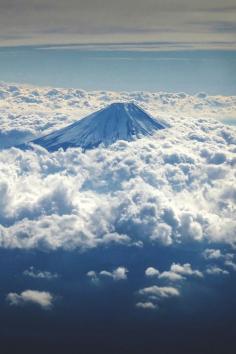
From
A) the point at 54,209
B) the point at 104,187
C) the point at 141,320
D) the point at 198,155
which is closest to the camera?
the point at 141,320

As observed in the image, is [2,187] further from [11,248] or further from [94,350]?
[94,350]

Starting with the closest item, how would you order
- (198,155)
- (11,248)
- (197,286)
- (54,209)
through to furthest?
(197,286), (11,248), (54,209), (198,155)

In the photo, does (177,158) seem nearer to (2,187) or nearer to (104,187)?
(104,187)

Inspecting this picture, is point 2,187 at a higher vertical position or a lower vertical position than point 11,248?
higher

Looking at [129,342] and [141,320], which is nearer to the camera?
[129,342]

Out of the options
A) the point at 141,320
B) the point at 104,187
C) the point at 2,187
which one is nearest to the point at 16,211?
the point at 2,187

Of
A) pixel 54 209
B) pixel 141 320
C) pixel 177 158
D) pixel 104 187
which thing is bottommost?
pixel 141 320

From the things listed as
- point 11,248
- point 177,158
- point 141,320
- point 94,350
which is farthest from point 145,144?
point 94,350
